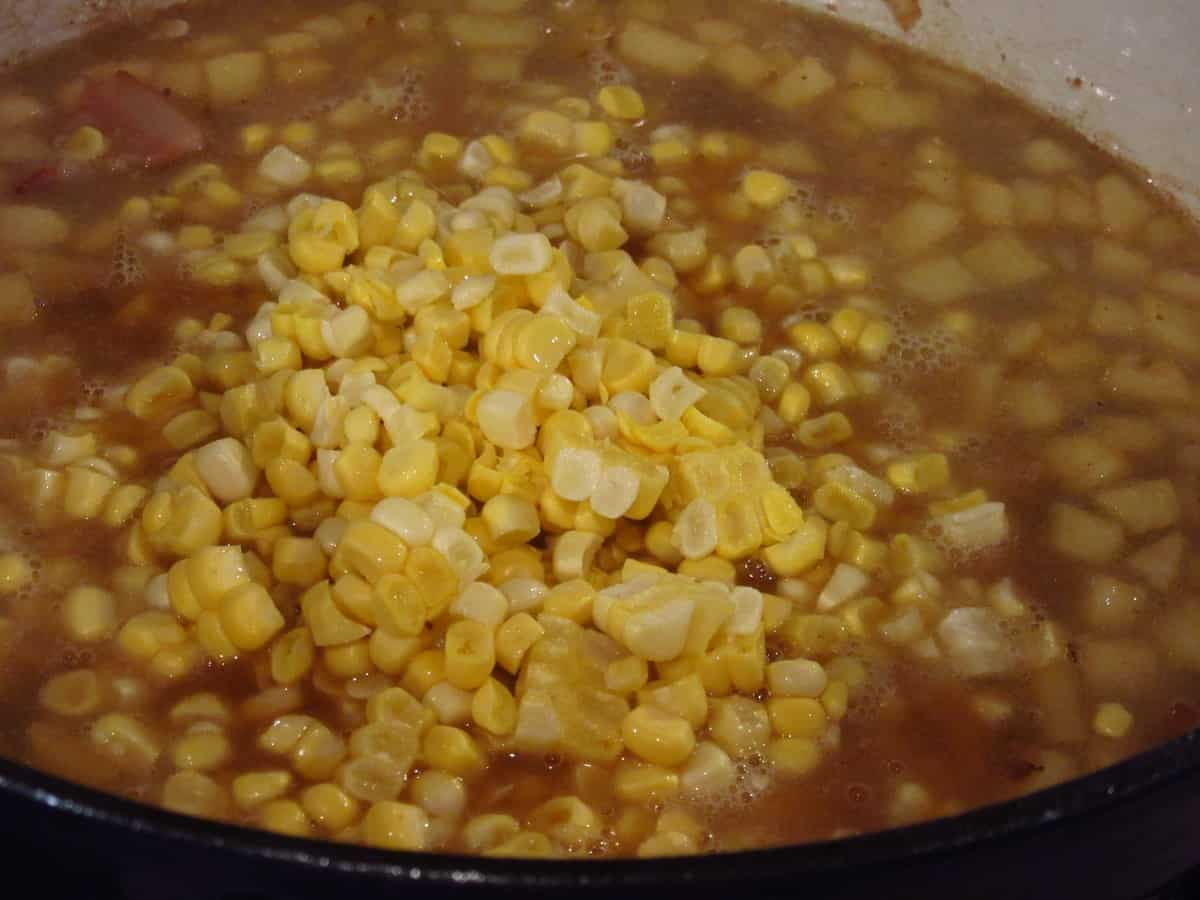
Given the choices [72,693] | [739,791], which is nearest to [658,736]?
[739,791]

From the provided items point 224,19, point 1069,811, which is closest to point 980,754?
point 1069,811

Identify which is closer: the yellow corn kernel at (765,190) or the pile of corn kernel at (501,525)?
the pile of corn kernel at (501,525)

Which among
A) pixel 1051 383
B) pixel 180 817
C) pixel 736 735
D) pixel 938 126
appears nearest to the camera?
pixel 180 817

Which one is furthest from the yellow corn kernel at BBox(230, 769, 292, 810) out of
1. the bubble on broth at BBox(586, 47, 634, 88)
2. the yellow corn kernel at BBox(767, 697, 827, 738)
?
the bubble on broth at BBox(586, 47, 634, 88)

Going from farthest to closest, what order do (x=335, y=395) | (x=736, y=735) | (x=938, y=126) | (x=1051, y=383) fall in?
(x=938, y=126)
(x=1051, y=383)
(x=335, y=395)
(x=736, y=735)

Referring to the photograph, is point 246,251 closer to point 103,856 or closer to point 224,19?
point 224,19

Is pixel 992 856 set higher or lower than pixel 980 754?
higher

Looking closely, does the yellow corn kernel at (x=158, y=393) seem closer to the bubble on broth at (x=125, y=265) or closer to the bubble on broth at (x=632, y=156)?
the bubble on broth at (x=125, y=265)

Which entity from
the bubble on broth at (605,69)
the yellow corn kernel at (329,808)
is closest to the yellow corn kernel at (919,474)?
the yellow corn kernel at (329,808)
